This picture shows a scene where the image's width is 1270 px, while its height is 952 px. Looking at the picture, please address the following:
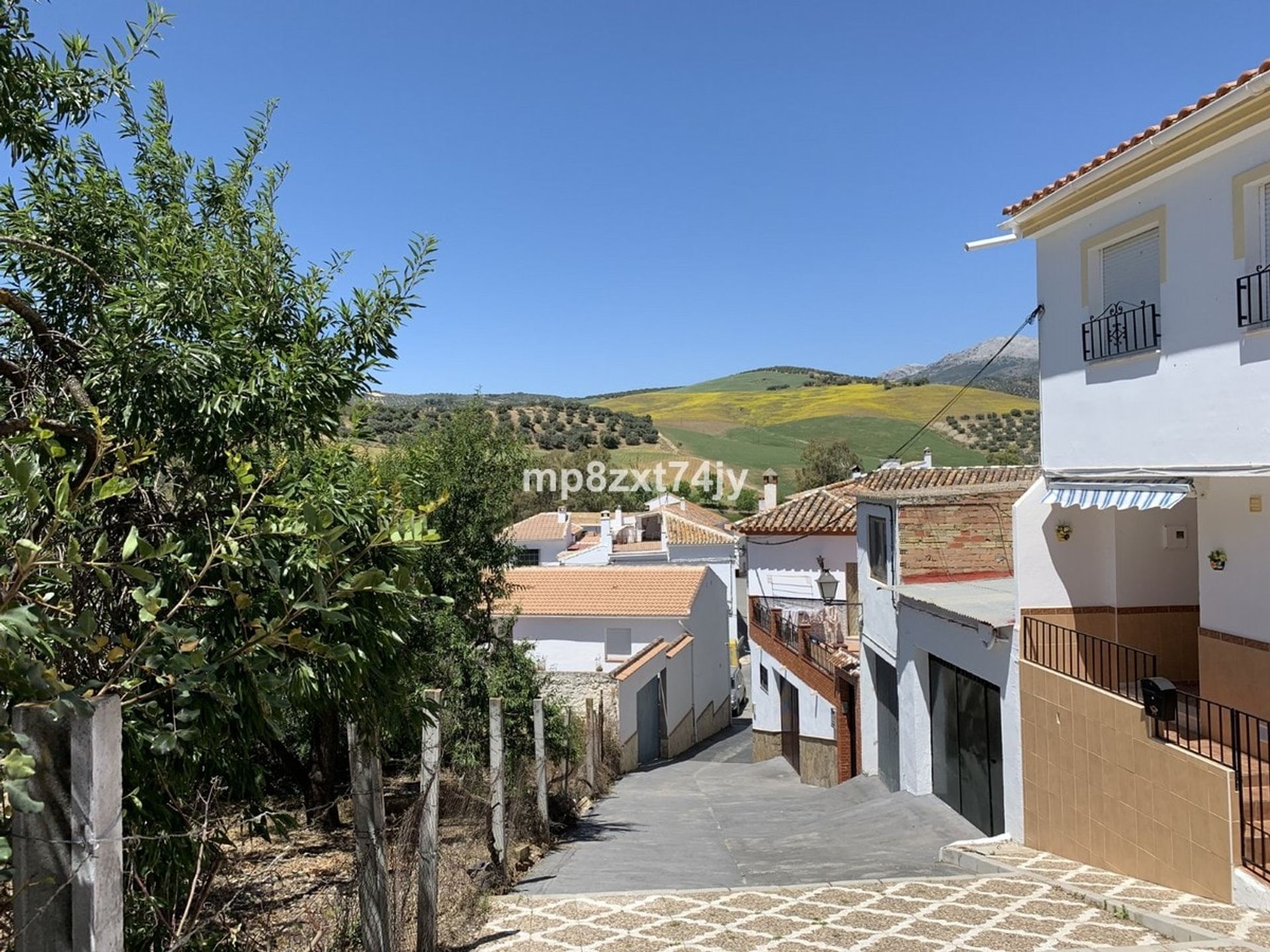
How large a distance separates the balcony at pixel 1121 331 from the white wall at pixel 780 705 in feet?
39.6

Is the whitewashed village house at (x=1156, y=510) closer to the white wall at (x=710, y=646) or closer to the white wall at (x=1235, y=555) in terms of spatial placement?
the white wall at (x=1235, y=555)

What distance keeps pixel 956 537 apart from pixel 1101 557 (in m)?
5.31

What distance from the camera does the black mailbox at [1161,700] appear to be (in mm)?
7875

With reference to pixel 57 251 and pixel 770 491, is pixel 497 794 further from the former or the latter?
pixel 770 491

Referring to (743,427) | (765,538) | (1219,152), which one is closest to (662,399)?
(743,427)

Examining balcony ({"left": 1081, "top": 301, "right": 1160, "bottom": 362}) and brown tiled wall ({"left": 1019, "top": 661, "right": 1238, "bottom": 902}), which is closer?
brown tiled wall ({"left": 1019, "top": 661, "right": 1238, "bottom": 902})

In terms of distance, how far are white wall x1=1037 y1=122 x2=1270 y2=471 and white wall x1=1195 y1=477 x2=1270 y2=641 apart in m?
0.73

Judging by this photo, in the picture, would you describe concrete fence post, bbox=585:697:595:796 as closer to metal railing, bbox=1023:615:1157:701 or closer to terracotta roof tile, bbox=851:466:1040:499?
metal railing, bbox=1023:615:1157:701

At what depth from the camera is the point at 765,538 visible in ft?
93.7

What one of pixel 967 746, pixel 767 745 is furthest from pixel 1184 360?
pixel 767 745

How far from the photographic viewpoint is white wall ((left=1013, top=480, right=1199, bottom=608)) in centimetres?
1109

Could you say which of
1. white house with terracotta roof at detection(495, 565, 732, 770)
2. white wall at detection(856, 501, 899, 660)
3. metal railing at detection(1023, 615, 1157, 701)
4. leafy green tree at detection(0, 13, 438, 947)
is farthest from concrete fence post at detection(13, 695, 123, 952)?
white house with terracotta roof at detection(495, 565, 732, 770)

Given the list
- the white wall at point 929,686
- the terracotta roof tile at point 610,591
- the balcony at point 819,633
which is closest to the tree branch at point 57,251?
the white wall at point 929,686

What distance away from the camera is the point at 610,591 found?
31.0 metres
